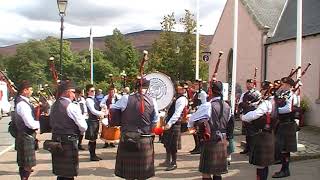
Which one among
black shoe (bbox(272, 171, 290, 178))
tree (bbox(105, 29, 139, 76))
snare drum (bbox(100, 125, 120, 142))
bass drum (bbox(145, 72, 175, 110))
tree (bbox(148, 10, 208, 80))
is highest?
tree (bbox(105, 29, 139, 76))

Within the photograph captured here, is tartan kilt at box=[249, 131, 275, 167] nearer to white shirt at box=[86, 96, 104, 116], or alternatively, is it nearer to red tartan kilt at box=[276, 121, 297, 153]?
red tartan kilt at box=[276, 121, 297, 153]

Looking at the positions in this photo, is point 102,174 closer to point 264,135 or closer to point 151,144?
point 151,144

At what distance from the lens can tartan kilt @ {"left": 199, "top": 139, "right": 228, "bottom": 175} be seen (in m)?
6.35

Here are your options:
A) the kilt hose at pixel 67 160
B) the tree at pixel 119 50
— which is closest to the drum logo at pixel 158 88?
the kilt hose at pixel 67 160

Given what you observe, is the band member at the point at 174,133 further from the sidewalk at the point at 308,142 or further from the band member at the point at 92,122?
the sidewalk at the point at 308,142

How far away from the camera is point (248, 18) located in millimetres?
21172

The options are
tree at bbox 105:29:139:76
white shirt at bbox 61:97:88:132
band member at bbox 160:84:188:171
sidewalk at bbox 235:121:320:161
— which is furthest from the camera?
tree at bbox 105:29:139:76

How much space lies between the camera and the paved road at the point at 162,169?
8.03 metres

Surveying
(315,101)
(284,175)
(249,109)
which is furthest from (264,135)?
(315,101)

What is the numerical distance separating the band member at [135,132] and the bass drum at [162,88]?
7.77ft

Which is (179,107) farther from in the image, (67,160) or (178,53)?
(178,53)

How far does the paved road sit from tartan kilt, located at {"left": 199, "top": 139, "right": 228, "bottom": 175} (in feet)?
5.24

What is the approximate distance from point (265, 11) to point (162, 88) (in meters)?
14.4

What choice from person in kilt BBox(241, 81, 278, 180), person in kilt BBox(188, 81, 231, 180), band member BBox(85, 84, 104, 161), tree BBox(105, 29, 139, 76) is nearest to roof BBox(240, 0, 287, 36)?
band member BBox(85, 84, 104, 161)
